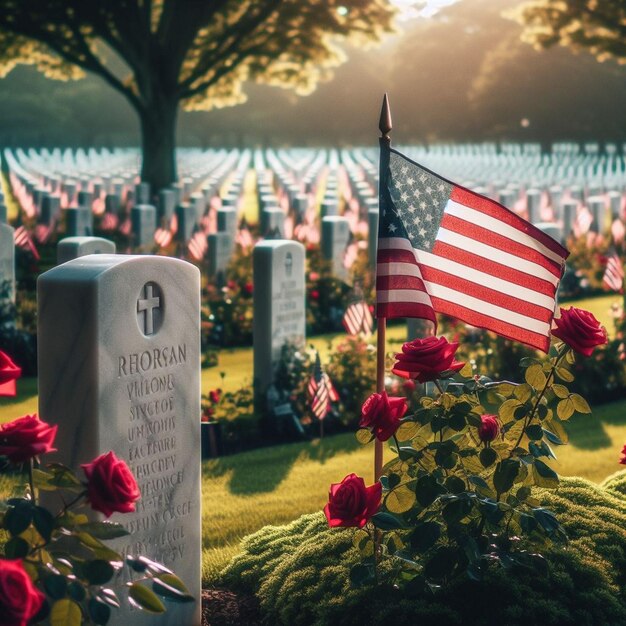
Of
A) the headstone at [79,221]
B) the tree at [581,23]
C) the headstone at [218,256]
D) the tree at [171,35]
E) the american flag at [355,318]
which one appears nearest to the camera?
the american flag at [355,318]

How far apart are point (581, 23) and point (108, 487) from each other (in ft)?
85.3

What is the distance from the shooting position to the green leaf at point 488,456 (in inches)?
177

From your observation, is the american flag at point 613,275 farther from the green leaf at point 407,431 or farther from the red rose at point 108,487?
the red rose at point 108,487

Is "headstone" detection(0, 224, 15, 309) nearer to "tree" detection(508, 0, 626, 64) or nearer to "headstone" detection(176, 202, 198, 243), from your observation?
"headstone" detection(176, 202, 198, 243)

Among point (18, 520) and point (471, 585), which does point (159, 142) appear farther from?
point (18, 520)

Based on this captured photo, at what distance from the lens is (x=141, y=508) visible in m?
4.63

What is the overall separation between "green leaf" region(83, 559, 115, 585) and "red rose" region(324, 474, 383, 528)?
100 centimetres

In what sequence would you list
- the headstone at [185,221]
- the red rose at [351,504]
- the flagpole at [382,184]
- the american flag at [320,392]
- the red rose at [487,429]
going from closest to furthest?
the red rose at [351,504]
the red rose at [487,429]
the flagpole at [382,184]
the american flag at [320,392]
the headstone at [185,221]

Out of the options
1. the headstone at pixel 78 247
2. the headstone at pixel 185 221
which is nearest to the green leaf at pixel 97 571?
the headstone at pixel 78 247

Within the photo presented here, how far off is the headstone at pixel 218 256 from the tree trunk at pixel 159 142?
12.2 metres

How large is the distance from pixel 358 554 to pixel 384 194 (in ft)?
4.79

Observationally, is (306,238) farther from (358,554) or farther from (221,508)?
(358,554)

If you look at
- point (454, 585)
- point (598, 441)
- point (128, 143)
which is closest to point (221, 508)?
point (454, 585)

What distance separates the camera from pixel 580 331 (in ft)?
14.7
